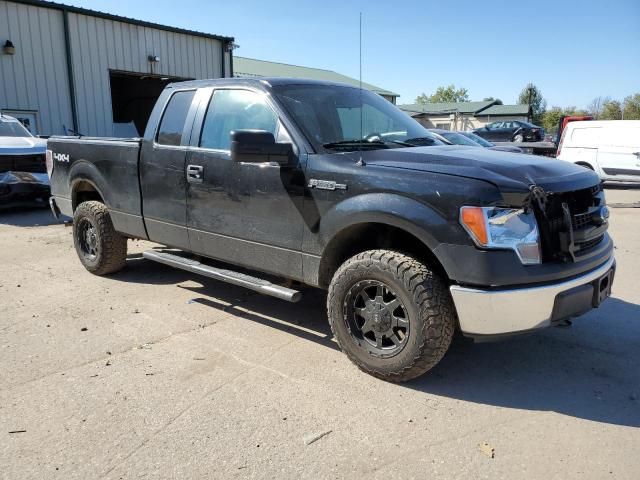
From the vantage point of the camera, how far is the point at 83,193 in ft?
19.7

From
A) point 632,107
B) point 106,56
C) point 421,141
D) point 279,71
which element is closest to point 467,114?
point 632,107

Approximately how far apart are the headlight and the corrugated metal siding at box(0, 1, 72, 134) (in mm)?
15554

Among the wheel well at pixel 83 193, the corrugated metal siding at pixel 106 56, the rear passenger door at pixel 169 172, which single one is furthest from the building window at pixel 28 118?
the rear passenger door at pixel 169 172

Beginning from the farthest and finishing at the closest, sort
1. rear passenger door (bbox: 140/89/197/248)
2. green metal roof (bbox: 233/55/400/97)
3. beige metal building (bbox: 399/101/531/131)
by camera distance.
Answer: beige metal building (bbox: 399/101/531/131) < green metal roof (bbox: 233/55/400/97) < rear passenger door (bbox: 140/89/197/248)

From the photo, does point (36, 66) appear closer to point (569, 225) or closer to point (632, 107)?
point (569, 225)

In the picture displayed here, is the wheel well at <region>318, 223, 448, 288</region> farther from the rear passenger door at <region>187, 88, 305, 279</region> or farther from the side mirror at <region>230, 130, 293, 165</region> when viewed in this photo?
the side mirror at <region>230, 130, 293, 165</region>

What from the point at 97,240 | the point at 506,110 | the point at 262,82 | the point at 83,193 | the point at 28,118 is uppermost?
the point at 506,110

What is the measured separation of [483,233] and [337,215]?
Result: 981 millimetres

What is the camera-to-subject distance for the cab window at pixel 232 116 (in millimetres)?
4035

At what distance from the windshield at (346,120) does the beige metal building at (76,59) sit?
12384 mm

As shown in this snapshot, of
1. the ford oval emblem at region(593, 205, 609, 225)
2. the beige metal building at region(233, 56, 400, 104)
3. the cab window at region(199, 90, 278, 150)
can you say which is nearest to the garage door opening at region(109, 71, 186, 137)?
the beige metal building at region(233, 56, 400, 104)

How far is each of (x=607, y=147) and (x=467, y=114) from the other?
4552cm

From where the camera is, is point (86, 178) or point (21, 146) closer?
point (86, 178)

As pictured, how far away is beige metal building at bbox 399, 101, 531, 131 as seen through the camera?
53.4 m
